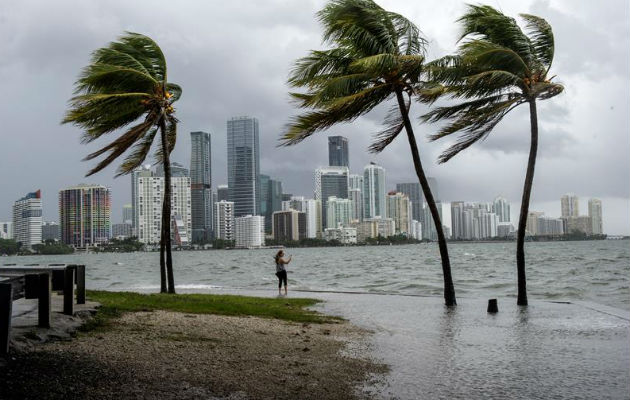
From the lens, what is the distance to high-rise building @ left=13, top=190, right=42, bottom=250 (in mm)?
144875

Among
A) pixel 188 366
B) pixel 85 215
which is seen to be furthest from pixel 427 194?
pixel 85 215

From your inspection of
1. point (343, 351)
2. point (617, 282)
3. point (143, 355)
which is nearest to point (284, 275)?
point (343, 351)

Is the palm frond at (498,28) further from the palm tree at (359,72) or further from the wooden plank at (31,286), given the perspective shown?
the wooden plank at (31,286)

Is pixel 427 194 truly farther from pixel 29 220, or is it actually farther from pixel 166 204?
pixel 29 220

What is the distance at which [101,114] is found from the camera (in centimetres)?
1714

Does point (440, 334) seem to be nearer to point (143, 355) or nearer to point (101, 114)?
point (143, 355)

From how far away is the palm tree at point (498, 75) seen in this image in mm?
14648

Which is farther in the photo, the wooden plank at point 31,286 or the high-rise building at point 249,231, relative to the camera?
the high-rise building at point 249,231

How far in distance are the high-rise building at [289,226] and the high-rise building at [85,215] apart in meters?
48.4

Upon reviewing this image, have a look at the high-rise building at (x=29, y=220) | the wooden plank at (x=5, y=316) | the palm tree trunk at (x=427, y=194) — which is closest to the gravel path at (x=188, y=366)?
the wooden plank at (x=5, y=316)

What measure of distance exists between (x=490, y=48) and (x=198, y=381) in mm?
11116

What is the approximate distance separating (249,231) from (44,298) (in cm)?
17408

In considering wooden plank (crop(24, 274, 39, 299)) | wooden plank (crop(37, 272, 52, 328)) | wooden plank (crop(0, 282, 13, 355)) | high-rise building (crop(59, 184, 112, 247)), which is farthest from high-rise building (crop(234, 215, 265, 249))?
wooden plank (crop(0, 282, 13, 355))

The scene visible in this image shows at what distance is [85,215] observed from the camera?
13025cm
